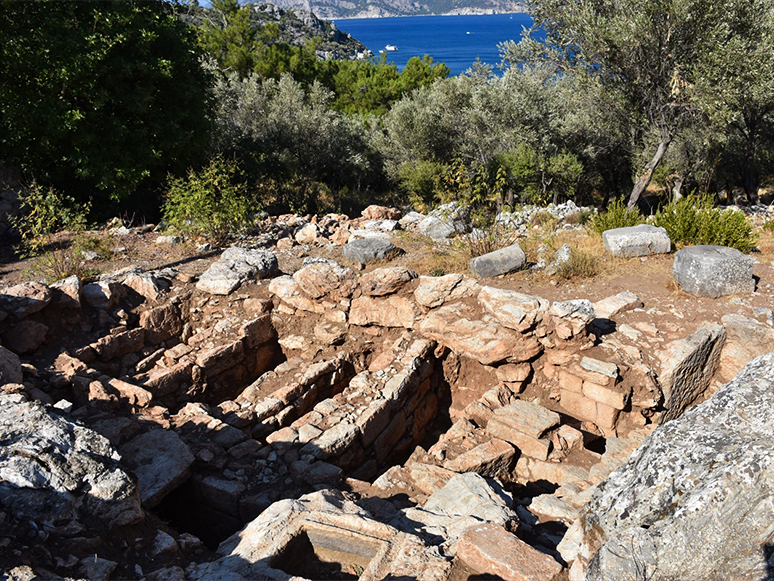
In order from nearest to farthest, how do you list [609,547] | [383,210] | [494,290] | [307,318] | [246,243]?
[609,547], [494,290], [307,318], [246,243], [383,210]

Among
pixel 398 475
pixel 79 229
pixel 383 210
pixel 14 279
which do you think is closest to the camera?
pixel 398 475

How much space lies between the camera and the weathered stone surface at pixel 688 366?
6422 mm

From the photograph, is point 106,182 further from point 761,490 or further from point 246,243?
Result: point 761,490

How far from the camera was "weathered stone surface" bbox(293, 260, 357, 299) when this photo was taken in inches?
313

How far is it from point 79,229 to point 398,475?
8.37 meters

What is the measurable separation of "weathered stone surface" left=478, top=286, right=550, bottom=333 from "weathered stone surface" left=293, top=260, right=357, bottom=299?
2.16 m

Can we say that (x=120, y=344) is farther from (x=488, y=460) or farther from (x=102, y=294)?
(x=488, y=460)

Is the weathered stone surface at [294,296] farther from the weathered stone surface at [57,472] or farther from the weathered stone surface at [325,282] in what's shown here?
the weathered stone surface at [57,472]

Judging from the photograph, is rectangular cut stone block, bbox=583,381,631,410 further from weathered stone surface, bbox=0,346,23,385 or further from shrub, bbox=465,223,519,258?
weathered stone surface, bbox=0,346,23,385

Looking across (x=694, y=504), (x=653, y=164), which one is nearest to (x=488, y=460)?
(x=694, y=504)

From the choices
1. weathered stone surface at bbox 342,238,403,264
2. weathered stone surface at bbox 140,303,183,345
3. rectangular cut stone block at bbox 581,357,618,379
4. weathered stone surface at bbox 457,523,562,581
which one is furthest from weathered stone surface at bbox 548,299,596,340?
weathered stone surface at bbox 140,303,183,345

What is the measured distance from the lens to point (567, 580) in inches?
136

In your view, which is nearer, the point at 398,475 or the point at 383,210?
the point at 398,475

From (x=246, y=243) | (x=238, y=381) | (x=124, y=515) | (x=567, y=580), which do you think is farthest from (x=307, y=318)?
(x=567, y=580)
